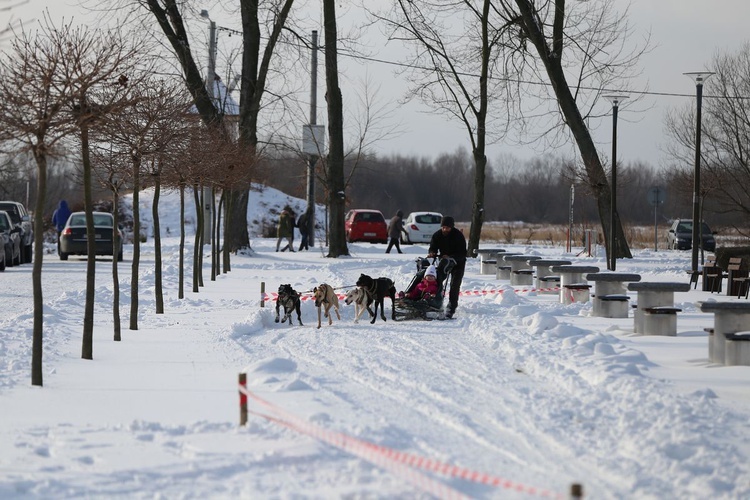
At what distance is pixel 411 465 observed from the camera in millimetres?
6906

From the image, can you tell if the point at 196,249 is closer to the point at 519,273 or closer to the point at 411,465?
the point at 519,273

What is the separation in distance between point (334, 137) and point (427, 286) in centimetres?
1892

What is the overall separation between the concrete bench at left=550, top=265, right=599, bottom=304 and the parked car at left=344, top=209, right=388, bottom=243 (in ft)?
110

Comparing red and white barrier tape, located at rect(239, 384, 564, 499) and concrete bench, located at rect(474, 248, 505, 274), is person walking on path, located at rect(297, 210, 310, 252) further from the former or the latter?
red and white barrier tape, located at rect(239, 384, 564, 499)

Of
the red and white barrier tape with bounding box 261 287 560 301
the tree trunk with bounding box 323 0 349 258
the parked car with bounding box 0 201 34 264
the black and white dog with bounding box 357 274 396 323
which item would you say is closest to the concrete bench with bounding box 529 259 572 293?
the red and white barrier tape with bounding box 261 287 560 301

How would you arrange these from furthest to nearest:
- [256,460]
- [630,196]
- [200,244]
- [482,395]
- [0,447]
Answer: [630,196] < [200,244] < [482,395] < [0,447] < [256,460]

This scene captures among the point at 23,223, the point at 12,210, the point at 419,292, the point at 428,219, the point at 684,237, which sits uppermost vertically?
the point at 12,210

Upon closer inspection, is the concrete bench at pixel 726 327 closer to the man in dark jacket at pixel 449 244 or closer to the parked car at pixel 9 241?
the man in dark jacket at pixel 449 244

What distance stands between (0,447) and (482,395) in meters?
4.05

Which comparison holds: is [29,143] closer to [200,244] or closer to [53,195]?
[200,244]

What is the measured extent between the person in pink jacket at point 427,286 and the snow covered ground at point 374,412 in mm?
1054

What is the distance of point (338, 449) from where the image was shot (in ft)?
24.6

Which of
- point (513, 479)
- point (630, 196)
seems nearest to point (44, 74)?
point (513, 479)

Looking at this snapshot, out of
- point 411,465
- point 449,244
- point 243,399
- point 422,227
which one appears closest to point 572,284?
point 449,244
